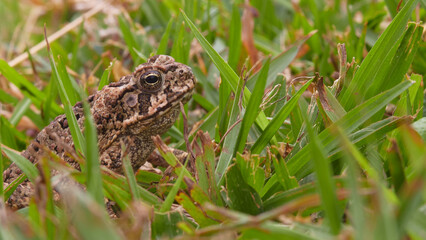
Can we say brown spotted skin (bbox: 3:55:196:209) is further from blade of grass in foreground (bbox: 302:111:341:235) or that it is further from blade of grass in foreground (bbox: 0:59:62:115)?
blade of grass in foreground (bbox: 302:111:341:235)

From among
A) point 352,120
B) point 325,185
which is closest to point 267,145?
point 352,120

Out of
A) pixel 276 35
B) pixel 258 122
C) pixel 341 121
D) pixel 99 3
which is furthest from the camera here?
pixel 99 3

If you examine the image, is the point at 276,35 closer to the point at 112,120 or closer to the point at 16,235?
the point at 112,120

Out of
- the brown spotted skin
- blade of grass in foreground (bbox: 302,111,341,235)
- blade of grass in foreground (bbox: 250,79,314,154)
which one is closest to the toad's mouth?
the brown spotted skin

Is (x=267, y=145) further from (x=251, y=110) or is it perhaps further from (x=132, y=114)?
(x=132, y=114)

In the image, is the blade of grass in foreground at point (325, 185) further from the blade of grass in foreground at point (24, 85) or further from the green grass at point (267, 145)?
the blade of grass in foreground at point (24, 85)

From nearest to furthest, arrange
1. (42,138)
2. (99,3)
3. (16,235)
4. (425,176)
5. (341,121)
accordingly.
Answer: (425,176) → (16,235) → (341,121) → (42,138) → (99,3)

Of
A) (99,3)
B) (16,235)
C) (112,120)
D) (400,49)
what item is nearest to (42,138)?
(112,120)

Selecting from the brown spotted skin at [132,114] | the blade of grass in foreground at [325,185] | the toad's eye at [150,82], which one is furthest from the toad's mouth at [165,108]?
the blade of grass in foreground at [325,185]
